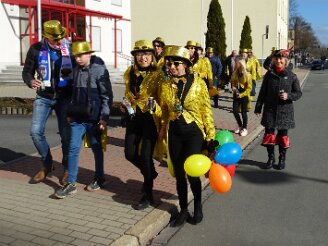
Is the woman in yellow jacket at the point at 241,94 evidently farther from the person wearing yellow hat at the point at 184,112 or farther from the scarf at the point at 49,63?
the person wearing yellow hat at the point at 184,112

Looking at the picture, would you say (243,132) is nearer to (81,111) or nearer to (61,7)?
(81,111)

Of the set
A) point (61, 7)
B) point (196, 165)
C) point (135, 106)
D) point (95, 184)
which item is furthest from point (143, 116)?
point (61, 7)

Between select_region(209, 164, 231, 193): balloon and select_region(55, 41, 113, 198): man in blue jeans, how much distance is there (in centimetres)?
148

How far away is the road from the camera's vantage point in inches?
179

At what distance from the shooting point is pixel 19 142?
905 cm

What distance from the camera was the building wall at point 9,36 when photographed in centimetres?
2289

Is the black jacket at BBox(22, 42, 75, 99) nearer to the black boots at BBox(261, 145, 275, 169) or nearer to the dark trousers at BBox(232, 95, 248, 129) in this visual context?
the black boots at BBox(261, 145, 275, 169)

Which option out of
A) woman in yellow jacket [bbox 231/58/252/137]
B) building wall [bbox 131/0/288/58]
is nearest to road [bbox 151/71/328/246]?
woman in yellow jacket [bbox 231/58/252/137]

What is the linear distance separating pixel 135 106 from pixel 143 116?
0.15 metres

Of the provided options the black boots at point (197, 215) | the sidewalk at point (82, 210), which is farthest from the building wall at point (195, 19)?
the black boots at point (197, 215)

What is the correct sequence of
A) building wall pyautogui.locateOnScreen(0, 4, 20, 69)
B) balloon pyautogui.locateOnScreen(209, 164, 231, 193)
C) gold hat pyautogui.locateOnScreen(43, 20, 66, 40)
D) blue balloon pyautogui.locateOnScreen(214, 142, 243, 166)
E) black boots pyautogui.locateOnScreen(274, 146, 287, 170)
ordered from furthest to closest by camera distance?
building wall pyautogui.locateOnScreen(0, 4, 20, 69) → black boots pyautogui.locateOnScreen(274, 146, 287, 170) → gold hat pyautogui.locateOnScreen(43, 20, 66, 40) → blue balloon pyautogui.locateOnScreen(214, 142, 243, 166) → balloon pyautogui.locateOnScreen(209, 164, 231, 193)

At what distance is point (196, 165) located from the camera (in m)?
4.32

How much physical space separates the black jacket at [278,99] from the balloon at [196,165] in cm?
304

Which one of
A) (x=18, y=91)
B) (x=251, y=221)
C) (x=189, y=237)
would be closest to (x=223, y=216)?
(x=251, y=221)
